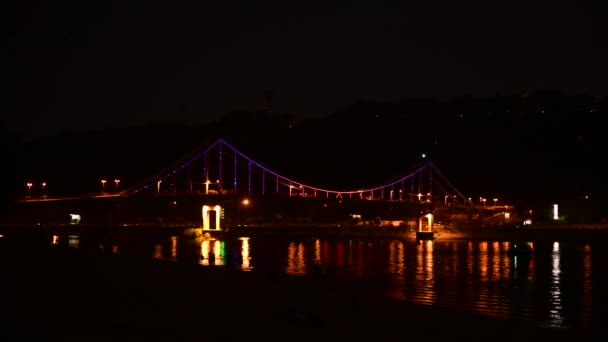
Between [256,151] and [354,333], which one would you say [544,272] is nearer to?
[354,333]

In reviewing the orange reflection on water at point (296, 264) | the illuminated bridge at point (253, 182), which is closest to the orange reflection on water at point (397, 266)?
the orange reflection on water at point (296, 264)

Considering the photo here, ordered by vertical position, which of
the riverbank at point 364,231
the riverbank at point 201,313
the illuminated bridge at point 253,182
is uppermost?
the illuminated bridge at point 253,182

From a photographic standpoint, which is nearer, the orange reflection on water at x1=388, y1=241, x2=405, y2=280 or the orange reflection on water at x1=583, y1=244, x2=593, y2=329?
the orange reflection on water at x1=583, y1=244, x2=593, y2=329

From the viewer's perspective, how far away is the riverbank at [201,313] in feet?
30.3

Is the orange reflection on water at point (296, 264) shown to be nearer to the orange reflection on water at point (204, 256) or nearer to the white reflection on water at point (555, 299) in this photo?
the orange reflection on water at point (204, 256)

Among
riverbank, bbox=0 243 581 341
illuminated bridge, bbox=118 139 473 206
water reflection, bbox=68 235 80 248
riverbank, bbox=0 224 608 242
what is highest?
illuminated bridge, bbox=118 139 473 206

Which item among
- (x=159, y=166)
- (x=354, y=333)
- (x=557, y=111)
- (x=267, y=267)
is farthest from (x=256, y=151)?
(x=354, y=333)

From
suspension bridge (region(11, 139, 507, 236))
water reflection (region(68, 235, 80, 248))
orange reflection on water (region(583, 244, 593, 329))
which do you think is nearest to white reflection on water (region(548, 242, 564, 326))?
orange reflection on water (region(583, 244, 593, 329))

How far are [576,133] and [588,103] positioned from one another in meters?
13.0

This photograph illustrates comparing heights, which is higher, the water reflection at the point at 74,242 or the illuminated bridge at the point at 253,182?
the illuminated bridge at the point at 253,182

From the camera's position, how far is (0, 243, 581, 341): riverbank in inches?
364

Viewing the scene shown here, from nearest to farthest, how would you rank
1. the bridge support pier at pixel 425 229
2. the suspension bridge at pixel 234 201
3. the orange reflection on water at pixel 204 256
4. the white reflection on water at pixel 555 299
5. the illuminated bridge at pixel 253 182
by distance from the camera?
the white reflection on water at pixel 555 299 → the orange reflection on water at pixel 204 256 → the bridge support pier at pixel 425 229 → the suspension bridge at pixel 234 201 → the illuminated bridge at pixel 253 182

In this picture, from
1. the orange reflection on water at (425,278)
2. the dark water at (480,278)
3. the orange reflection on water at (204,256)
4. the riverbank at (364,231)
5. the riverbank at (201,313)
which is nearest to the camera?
the riverbank at (201,313)

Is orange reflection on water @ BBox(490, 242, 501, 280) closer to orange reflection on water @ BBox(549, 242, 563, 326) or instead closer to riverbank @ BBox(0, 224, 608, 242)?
orange reflection on water @ BBox(549, 242, 563, 326)
